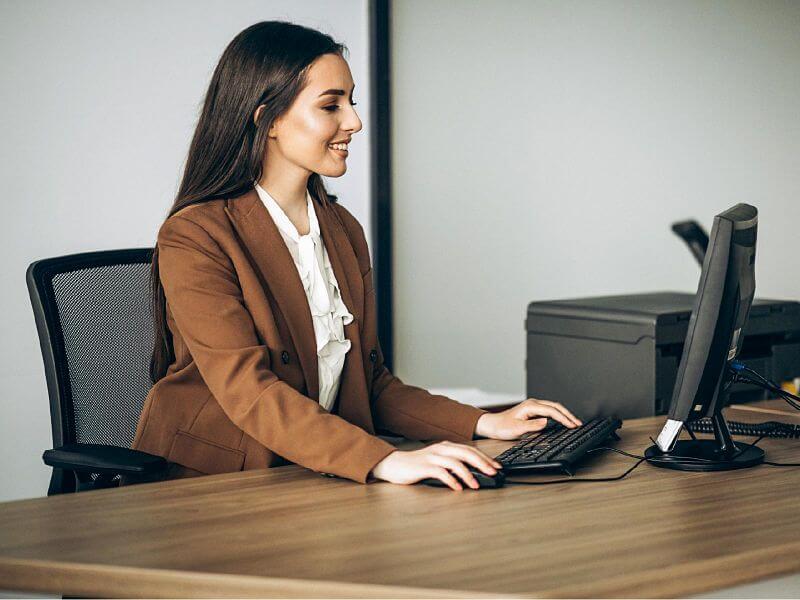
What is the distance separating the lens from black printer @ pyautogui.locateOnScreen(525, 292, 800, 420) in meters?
2.51

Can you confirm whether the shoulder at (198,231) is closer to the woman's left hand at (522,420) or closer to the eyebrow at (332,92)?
the eyebrow at (332,92)

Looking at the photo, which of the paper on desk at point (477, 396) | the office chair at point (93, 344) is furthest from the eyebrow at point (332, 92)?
the paper on desk at point (477, 396)

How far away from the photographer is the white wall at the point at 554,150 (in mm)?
3402

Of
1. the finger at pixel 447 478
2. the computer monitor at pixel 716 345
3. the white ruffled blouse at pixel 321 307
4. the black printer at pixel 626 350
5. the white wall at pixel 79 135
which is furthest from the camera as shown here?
the white wall at pixel 79 135

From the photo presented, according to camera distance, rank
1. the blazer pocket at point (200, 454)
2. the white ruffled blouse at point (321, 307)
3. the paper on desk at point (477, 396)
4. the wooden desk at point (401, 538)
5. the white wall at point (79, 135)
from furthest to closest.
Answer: the paper on desk at point (477, 396), the white wall at point (79, 135), the white ruffled blouse at point (321, 307), the blazer pocket at point (200, 454), the wooden desk at point (401, 538)

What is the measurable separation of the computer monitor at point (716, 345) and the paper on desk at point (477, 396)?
1.65 metres

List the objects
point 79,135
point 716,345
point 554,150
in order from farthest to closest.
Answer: point 554,150 → point 79,135 → point 716,345

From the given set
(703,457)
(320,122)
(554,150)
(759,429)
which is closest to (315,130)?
(320,122)

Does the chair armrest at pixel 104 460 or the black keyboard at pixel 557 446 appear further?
the chair armrest at pixel 104 460

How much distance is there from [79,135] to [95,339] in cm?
104

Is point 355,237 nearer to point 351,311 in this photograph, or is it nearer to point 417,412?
point 351,311

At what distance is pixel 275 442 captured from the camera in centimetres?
162

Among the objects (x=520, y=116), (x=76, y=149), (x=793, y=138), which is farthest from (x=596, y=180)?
(x=76, y=149)

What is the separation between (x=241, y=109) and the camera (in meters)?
1.89
